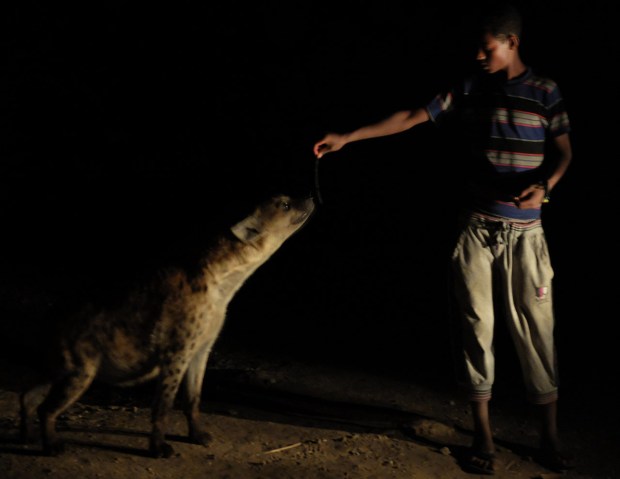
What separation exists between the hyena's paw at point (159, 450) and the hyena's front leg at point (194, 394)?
0.50ft

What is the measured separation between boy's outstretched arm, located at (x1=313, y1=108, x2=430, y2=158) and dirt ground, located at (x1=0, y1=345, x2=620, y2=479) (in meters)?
1.10

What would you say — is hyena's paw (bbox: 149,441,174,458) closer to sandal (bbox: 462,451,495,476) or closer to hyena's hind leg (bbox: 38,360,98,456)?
hyena's hind leg (bbox: 38,360,98,456)

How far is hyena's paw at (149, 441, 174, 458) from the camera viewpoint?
3.25m

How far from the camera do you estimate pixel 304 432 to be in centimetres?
358

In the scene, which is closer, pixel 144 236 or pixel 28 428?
pixel 28 428

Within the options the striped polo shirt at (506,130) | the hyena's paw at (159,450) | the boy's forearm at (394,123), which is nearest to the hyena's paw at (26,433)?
the hyena's paw at (159,450)

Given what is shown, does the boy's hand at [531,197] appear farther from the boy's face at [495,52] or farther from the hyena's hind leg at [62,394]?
the hyena's hind leg at [62,394]

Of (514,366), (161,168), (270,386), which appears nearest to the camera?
(270,386)

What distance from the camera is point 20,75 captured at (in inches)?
255

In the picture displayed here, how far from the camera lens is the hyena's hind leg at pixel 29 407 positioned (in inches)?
130

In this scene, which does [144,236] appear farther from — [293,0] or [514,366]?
[514,366]

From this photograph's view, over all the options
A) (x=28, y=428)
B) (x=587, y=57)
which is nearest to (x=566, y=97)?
(x=587, y=57)

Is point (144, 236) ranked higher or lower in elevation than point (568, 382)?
higher

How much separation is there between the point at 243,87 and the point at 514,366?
2.84 meters
